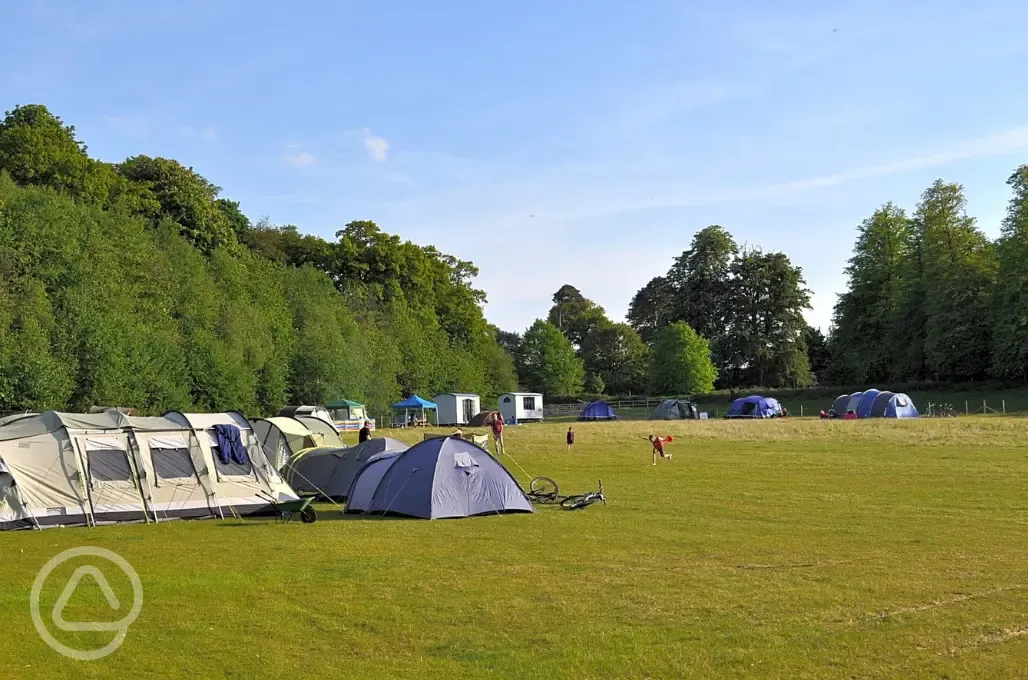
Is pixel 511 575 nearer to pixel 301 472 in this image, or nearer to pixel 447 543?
pixel 447 543

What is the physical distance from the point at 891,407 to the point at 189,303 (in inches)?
1680

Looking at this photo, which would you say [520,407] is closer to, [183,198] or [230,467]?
[183,198]

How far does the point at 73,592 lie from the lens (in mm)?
10695

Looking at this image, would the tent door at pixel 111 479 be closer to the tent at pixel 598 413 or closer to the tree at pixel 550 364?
the tent at pixel 598 413

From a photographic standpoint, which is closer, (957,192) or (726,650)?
(726,650)

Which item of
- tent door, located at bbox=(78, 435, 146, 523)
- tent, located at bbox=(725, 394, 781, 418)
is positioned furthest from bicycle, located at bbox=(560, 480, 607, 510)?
tent, located at bbox=(725, 394, 781, 418)

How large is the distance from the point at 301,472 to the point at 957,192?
243 ft

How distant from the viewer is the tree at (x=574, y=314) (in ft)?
388

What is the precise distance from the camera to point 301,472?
2200cm

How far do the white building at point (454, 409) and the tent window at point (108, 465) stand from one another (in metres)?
51.9

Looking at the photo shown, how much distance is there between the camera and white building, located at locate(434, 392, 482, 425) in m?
69.4

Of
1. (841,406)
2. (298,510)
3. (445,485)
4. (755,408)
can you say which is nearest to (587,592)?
(445,485)

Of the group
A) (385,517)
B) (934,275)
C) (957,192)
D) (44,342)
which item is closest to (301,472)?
(385,517)

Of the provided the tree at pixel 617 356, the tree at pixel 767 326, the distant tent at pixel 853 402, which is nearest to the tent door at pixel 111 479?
the distant tent at pixel 853 402
